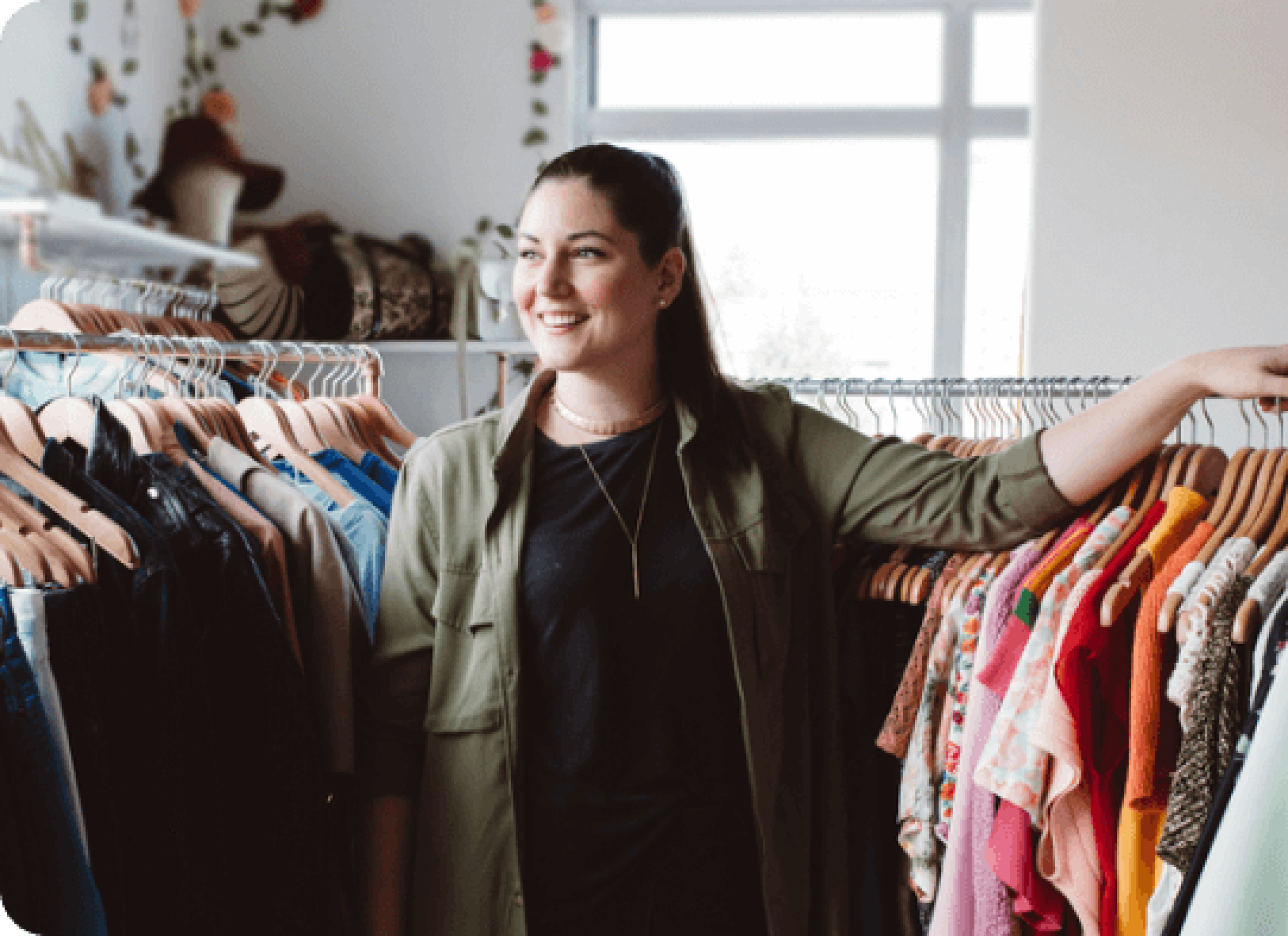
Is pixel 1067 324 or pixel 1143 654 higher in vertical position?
pixel 1067 324

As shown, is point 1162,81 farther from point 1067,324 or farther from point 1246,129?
point 1067,324

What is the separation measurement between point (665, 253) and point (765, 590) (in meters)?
0.38

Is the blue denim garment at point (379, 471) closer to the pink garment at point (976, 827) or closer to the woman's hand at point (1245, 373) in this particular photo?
the pink garment at point (976, 827)

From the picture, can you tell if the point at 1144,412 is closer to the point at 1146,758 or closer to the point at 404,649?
the point at 1146,758

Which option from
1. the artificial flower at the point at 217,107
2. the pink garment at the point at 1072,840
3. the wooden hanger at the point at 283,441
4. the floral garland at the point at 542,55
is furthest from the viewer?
the floral garland at the point at 542,55

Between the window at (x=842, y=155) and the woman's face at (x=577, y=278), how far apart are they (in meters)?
2.73

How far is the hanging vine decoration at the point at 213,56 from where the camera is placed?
68.9 inches

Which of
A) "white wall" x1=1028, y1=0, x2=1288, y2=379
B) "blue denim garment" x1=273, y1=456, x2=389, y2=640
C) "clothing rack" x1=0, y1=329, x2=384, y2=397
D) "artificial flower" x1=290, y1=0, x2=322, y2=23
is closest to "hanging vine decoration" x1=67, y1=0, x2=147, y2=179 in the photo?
"clothing rack" x1=0, y1=329, x2=384, y2=397

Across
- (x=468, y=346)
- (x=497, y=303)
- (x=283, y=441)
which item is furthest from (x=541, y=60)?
(x=283, y=441)

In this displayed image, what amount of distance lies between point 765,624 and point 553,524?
0.83 ft

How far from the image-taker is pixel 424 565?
1.18 meters

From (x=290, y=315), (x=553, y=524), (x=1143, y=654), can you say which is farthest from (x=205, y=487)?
(x=290, y=315)

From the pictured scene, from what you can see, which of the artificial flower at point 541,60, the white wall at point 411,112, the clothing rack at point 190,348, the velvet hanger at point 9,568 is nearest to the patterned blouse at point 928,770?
the velvet hanger at point 9,568

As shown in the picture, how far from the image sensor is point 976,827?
41.9 inches
